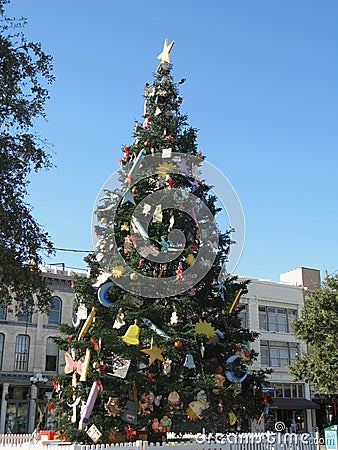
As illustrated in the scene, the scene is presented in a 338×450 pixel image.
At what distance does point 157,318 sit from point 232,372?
2417mm

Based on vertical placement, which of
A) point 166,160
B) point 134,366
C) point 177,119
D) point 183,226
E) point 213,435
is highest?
point 177,119

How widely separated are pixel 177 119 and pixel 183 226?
398 centimetres

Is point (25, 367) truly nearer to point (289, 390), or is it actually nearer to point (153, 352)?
point (289, 390)

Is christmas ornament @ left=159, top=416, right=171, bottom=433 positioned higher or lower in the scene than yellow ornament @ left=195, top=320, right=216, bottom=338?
lower

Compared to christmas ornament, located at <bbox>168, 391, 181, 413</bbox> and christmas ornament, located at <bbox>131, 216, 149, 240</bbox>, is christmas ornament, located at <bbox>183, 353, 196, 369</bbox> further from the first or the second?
christmas ornament, located at <bbox>131, 216, 149, 240</bbox>

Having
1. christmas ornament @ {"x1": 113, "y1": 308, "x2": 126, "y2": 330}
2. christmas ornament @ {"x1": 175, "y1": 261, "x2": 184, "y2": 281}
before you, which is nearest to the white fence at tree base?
christmas ornament @ {"x1": 113, "y1": 308, "x2": 126, "y2": 330}

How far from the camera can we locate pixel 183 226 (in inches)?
596

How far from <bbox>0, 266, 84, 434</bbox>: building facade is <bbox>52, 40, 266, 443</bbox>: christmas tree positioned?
17.0 meters

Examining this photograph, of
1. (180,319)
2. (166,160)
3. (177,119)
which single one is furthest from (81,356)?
(177,119)

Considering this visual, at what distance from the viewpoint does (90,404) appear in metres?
12.8

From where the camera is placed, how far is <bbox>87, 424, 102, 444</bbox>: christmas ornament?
12.4 m

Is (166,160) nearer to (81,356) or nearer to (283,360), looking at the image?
(81,356)

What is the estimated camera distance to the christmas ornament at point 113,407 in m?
12.9

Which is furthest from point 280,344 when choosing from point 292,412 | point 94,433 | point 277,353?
point 94,433
